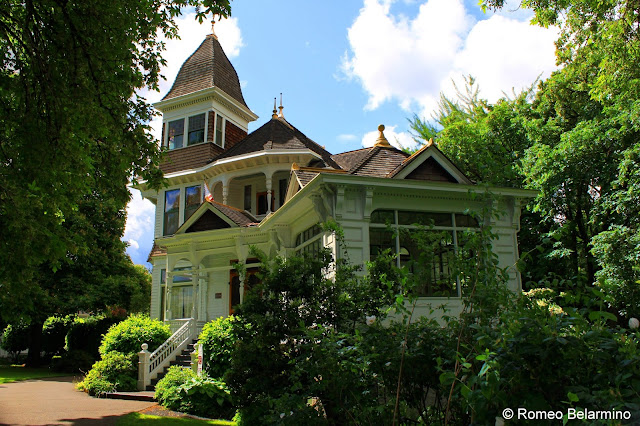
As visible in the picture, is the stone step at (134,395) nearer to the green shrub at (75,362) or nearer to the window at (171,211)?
the window at (171,211)

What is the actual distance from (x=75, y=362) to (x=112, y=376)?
32.4 ft

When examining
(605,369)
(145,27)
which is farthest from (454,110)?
(605,369)

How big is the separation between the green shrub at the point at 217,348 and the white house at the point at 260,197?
900mm

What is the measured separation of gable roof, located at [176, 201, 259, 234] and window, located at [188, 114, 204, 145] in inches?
229

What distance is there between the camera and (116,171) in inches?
397

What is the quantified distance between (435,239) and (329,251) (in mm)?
2890

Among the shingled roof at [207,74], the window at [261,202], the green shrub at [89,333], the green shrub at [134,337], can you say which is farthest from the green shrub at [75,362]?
the shingled roof at [207,74]

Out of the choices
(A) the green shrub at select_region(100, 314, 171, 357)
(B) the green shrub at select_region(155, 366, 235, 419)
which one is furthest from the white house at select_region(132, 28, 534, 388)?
(B) the green shrub at select_region(155, 366, 235, 419)

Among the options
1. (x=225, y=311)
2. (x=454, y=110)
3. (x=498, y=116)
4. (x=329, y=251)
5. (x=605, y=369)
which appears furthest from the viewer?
(x=454, y=110)

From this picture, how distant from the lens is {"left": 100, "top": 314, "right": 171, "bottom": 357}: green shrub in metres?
17.6

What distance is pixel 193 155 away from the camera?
23031mm

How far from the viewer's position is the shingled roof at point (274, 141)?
20266 millimetres

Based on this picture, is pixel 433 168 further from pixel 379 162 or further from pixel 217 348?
pixel 217 348

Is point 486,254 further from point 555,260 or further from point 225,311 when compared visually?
point 555,260
